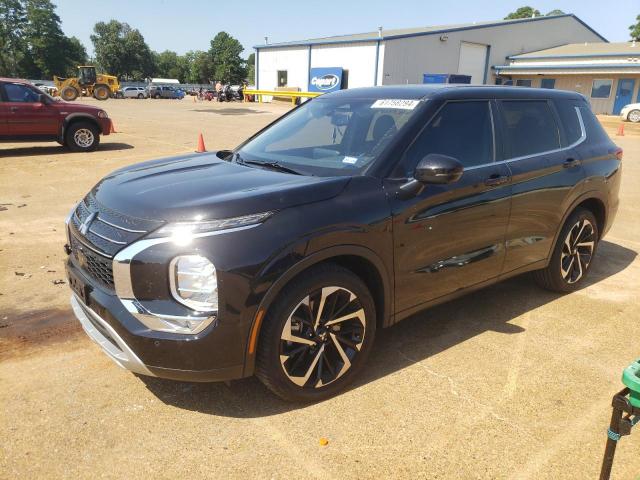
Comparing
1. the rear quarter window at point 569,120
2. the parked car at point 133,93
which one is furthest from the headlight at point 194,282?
the parked car at point 133,93

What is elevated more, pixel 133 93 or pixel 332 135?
pixel 133 93

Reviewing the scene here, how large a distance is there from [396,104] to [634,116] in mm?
32248

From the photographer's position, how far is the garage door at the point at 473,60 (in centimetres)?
4034

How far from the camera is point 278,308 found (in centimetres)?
258

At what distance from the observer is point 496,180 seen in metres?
3.59

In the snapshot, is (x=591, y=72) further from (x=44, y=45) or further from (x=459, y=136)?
(x=44, y=45)

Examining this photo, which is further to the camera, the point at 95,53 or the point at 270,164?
the point at 95,53

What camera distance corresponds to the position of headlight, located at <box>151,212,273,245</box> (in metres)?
2.43

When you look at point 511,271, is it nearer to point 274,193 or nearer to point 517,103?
point 517,103

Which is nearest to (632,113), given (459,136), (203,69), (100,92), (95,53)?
(459,136)

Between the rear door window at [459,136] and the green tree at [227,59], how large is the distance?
106 m

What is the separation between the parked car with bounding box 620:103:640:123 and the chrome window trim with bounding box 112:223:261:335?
33.5m

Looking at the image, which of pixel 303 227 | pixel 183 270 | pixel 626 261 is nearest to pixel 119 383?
pixel 183 270

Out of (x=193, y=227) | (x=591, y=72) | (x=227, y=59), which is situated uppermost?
(x=227, y=59)
